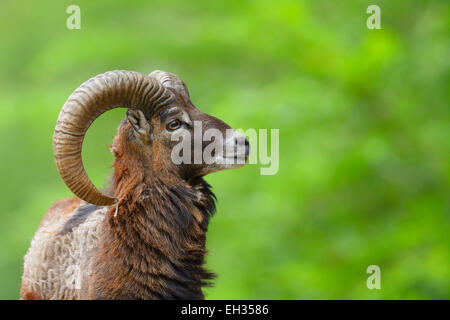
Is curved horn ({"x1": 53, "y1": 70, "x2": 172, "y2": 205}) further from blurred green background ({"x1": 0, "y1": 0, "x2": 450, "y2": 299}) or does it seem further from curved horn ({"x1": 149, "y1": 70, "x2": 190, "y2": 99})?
blurred green background ({"x1": 0, "y1": 0, "x2": 450, "y2": 299})

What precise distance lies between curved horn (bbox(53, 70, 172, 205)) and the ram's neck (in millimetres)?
248

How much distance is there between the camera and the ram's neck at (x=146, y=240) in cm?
545

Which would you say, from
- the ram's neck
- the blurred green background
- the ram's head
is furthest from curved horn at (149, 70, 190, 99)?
the blurred green background

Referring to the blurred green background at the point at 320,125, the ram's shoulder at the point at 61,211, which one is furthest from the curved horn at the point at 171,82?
the blurred green background at the point at 320,125

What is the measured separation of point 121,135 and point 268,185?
5.90m

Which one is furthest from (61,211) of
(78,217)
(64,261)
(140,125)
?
(140,125)

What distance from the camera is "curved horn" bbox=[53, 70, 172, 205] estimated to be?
5.04m

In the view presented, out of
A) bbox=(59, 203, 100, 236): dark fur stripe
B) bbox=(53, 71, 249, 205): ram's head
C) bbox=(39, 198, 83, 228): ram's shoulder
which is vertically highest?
bbox=(53, 71, 249, 205): ram's head

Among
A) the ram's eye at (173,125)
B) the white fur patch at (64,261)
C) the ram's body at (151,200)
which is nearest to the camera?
the ram's body at (151,200)

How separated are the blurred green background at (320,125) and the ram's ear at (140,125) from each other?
4.70 metres

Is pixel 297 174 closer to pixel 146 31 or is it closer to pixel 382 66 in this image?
pixel 382 66

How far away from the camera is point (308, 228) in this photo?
1215 cm

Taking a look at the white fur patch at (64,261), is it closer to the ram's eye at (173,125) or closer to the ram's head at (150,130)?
the ram's head at (150,130)
